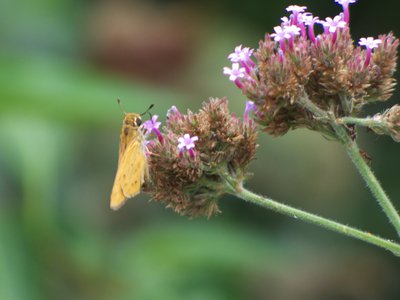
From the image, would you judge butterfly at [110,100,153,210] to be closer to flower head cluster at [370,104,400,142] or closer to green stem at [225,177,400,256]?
green stem at [225,177,400,256]

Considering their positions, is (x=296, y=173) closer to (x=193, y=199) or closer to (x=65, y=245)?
(x=65, y=245)

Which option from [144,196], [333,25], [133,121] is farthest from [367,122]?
[144,196]

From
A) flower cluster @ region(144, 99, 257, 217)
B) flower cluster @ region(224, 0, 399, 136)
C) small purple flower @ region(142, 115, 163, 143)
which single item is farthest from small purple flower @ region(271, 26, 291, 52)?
small purple flower @ region(142, 115, 163, 143)

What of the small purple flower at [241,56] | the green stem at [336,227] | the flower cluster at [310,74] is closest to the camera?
the green stem at [336,227]

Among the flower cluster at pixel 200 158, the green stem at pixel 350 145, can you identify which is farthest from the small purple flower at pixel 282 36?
the flower cluster at pixel 200 158

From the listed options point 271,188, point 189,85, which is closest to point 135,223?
point 271,188

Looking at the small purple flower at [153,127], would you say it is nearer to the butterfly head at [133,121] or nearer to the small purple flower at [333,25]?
the butterfly head at [133,121]
